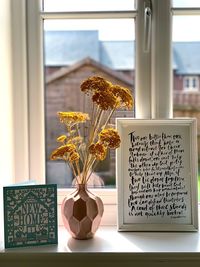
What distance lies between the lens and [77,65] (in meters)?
1.72

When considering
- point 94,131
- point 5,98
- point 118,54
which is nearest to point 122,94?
point 94,131

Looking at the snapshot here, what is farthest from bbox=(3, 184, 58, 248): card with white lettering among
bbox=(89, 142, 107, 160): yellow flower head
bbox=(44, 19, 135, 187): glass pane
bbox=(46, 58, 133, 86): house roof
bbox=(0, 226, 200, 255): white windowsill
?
bbox=(46, 58, 133, 86): house roof

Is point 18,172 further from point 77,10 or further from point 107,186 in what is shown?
point 77,10

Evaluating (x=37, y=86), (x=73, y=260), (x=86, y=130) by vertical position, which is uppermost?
(x=37, y=86)

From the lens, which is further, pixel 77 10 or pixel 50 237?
pixel 77 10

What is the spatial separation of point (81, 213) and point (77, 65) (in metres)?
0.60

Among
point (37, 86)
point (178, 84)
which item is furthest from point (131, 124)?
point (37, 86)

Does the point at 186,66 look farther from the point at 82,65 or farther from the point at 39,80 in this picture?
the point at 39,80

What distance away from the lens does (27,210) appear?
1.43 meters

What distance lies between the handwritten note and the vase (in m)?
0.16

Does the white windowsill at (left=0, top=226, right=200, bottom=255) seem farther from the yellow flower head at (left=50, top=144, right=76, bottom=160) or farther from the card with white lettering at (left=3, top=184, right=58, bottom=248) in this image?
the yellow flower head at (left=50, top=144, right=76, bottom=160)

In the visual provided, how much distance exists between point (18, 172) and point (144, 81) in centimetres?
60

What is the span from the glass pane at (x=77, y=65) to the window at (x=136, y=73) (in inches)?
1.2

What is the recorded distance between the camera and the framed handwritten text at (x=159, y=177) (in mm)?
1574
